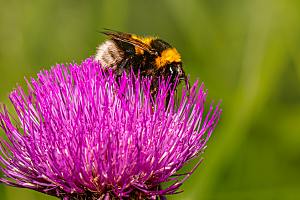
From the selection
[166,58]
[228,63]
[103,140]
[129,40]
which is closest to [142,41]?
[129,40]

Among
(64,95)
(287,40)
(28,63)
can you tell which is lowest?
(64,95)

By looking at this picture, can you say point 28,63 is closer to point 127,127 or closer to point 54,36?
point 54,36

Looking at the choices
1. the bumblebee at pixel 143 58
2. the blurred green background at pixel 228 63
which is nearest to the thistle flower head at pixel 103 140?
the bumblebee at pixel 143 58

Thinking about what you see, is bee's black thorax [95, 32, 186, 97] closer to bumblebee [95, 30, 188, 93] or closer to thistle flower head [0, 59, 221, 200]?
bumblebee [95, 30, 188, 93]

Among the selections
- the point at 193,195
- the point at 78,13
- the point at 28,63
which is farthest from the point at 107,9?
the point at 193,195

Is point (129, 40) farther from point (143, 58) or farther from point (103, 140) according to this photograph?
point (103, 140)

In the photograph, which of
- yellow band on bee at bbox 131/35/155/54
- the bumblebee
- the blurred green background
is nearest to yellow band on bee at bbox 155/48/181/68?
the bumblebee

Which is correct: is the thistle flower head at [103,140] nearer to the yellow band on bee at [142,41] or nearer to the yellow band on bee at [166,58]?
the yellow band on bee at [166,58]
